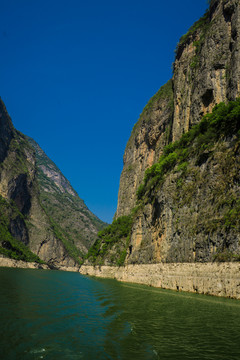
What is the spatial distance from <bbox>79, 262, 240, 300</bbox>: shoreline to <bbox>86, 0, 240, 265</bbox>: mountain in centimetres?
86

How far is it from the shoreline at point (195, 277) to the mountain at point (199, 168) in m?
0.86

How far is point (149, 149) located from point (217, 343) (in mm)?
78529

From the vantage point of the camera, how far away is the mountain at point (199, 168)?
25.4 metres

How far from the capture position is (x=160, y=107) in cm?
8350

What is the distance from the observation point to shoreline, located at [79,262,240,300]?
21.0 metres

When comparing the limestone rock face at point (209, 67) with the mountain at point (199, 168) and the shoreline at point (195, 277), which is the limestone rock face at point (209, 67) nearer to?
the mountain at point (199, 168)

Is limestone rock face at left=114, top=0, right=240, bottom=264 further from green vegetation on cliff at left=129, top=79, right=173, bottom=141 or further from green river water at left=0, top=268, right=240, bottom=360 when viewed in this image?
green river water at left=0, top=268, right=240, bottom=360

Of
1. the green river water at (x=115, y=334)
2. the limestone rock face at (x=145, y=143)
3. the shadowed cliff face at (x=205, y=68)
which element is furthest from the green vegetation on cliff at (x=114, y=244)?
the green river water at (x=115, y=334)

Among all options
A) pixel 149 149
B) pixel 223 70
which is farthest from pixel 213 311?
pixel 149 149

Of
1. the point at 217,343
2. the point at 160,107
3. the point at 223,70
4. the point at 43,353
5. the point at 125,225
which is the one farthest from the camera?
the point at 160,107

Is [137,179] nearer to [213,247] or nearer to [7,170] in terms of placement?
[213,247]

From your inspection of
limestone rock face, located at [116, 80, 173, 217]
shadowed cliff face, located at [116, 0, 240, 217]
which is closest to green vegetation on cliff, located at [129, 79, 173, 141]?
limestone rock face, located at [116, 80, 173, 217]

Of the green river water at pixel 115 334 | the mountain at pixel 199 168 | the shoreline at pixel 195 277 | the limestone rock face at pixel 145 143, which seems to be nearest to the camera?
the green river water at pixel 115 334

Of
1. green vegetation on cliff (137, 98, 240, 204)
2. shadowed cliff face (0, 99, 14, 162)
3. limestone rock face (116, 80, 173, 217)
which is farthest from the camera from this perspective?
shadowed cliff face (0, 99, 14, 162)
